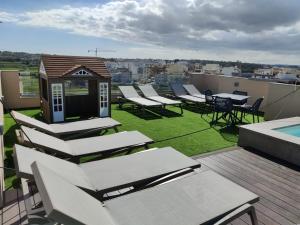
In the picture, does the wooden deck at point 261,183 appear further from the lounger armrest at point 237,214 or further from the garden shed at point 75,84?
the garden shed at point 75,84

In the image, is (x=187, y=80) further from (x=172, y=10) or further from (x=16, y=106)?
(x=16, y=106)

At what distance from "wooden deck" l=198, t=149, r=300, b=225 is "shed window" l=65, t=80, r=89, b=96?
5.77 meters

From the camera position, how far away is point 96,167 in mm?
3400

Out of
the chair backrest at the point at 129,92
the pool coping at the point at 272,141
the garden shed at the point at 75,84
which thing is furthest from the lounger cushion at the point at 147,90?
the pool coping at the point at 272,141

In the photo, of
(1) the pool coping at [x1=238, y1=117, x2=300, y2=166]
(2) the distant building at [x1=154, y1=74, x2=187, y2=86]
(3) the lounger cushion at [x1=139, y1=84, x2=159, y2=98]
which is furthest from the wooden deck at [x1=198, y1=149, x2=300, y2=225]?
(2) the distant building at [x1=154, y1=74, x2=187, y2=86]

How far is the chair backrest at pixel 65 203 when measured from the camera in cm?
164

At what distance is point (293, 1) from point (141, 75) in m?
7.34

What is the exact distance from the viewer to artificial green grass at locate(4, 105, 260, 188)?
561cm

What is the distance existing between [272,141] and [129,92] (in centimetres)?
658

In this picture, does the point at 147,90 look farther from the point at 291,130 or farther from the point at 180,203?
the point at 180,203

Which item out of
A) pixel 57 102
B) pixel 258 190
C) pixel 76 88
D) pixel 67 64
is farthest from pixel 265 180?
pixel 76 88

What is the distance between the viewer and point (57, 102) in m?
7.23

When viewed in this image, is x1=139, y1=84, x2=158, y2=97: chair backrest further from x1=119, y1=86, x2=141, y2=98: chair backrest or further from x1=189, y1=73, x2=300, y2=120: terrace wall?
x1=189, y1=73, x2=300, y2=120: terrace wall

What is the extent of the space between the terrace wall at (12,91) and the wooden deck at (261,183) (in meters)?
6.78
